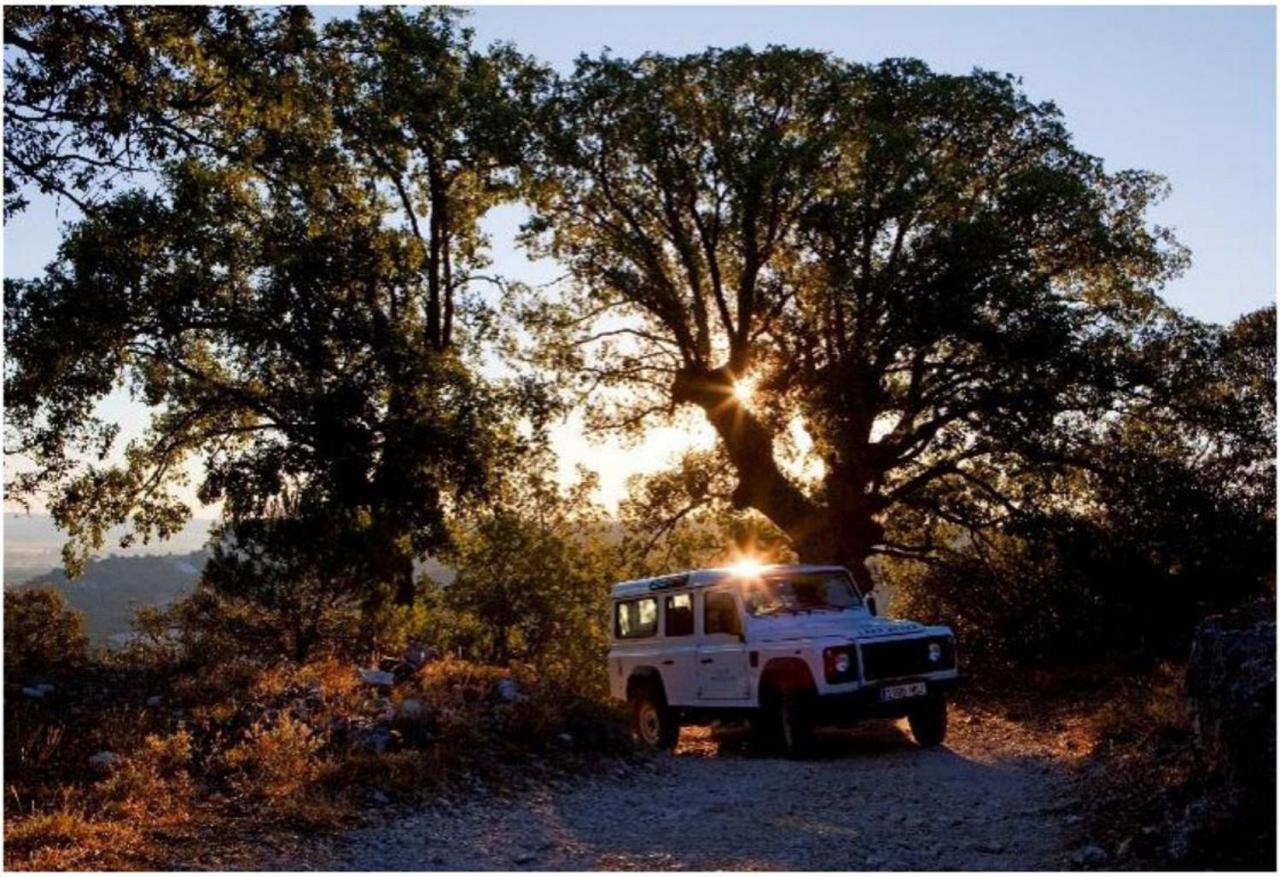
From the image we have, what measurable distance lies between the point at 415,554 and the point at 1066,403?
12.1 meters

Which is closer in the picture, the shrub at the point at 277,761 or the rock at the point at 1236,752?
the rock at the point at 1236,752

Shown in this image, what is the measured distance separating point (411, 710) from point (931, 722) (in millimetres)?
6281

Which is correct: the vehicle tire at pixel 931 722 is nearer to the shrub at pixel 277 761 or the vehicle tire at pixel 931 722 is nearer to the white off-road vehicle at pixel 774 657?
the white off-road vehicle at pixel 774 657

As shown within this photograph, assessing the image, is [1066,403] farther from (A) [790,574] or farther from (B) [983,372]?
(A) [790,574]

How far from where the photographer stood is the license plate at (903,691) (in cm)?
1309

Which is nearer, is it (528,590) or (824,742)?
(824,742)

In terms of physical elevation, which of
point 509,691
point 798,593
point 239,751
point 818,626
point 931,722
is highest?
point 798,593

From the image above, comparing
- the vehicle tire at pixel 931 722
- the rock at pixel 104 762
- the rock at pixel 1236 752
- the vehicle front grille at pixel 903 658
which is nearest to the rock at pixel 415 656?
the rock at pixel 104 762

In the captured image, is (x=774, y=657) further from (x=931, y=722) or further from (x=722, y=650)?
(x=931, y=722)

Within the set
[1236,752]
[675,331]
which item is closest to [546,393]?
[675,331]

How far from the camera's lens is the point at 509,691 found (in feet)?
42.8

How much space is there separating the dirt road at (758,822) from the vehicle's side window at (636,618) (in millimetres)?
3181

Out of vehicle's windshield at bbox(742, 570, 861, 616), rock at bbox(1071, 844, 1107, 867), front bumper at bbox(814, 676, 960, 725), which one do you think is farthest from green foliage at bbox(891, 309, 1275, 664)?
rock at bbox(1071, 844, 1107, 867)

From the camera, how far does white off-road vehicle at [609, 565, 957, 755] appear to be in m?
13.1
